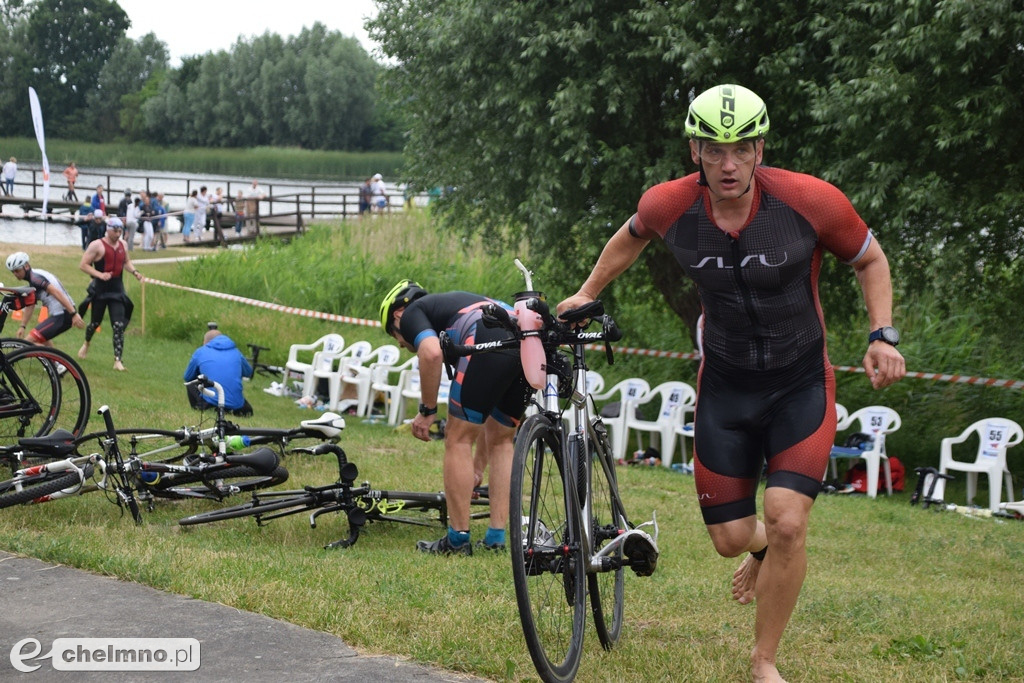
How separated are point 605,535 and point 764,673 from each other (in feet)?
2.60

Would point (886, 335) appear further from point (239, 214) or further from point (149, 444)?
point (239, 214)

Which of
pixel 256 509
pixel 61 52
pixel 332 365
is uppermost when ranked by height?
pixel 61 52

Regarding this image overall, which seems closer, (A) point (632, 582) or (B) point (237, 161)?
(A) point (632, 582)

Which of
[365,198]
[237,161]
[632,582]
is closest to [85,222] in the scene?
[365,198]

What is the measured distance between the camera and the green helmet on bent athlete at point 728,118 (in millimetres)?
4219

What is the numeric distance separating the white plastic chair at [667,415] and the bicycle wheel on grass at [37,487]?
312 inches

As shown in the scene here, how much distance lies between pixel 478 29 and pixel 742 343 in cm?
1015

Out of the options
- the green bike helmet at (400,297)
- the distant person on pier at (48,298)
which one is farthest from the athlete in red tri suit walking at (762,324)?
the distant person on pier at (48,298)

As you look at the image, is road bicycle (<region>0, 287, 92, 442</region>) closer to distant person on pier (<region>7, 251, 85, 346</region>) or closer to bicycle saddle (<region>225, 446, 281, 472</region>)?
bicycle saddle (<region>225, 446, 281, 472</region>)

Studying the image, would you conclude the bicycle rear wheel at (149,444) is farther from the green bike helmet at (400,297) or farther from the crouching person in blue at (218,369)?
the crouching person in blue at (218,369)

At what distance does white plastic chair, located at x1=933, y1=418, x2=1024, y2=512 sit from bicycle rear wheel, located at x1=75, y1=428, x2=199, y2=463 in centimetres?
692

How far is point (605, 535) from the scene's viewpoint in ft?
15.8

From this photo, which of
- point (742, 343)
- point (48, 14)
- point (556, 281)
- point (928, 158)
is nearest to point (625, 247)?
point (742, 343)

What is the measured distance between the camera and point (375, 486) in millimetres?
9562
